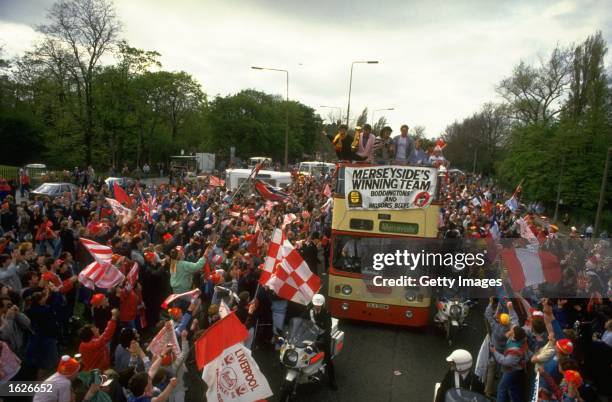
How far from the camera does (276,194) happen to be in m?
15.4

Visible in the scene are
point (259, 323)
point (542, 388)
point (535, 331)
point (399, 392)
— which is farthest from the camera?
point (259, 323)

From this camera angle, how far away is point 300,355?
22.2 ft

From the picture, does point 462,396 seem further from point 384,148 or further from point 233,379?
point 384,148

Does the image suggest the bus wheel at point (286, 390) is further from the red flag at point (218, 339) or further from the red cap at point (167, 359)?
the red cap at point (167, 359)

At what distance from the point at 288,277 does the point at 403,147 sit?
16.0 ft

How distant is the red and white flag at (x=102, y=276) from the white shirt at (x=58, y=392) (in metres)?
3.20

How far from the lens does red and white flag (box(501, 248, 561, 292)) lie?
873 cm

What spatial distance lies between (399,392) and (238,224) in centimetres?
873

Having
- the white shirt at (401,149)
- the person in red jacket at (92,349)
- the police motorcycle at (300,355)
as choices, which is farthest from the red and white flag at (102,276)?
the white shirt at (401,149)

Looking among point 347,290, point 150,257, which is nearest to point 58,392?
point 150,257

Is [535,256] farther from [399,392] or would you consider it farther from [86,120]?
[86,120]

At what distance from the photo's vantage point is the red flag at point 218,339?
534 centimetres

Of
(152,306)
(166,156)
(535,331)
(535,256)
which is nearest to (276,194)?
(152,306)

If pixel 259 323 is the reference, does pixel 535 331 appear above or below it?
above
